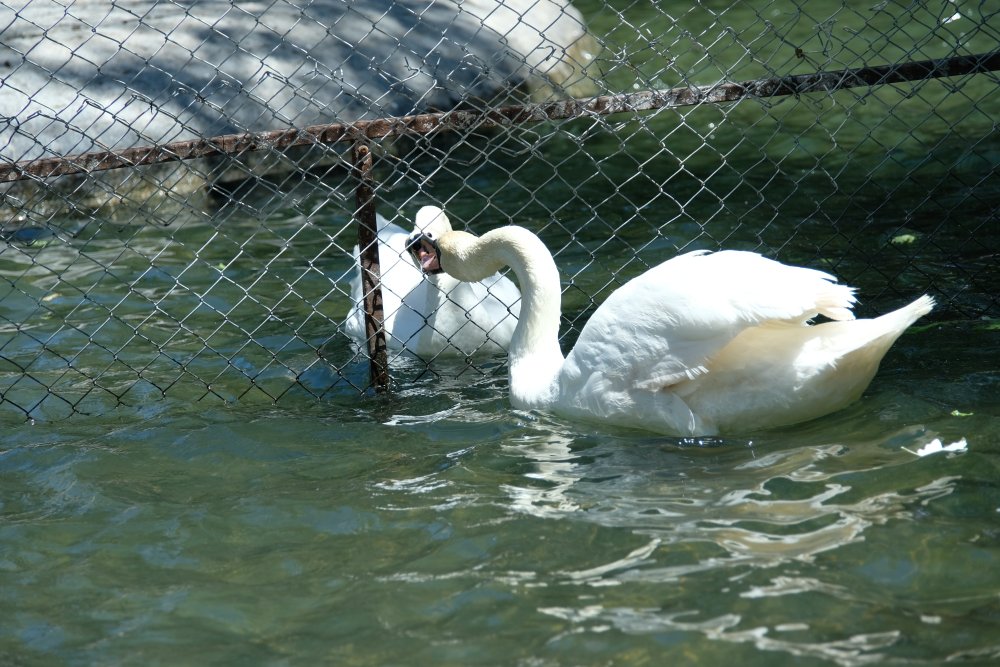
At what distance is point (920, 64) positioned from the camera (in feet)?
16.4

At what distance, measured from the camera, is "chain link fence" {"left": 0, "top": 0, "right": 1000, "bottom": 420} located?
537 cm

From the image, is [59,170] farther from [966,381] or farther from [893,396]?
[966,381]

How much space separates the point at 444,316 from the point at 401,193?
2.88m

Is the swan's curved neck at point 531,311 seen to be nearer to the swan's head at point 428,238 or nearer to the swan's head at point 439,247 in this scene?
the swan's head at point 439,247

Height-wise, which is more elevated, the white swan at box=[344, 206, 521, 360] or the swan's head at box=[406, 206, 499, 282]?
the swan's head at box=[406, 206, 499, 282]

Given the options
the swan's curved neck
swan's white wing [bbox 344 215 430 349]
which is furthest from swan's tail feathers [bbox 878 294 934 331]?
swan's white wing [bbox 344 215 430 349]

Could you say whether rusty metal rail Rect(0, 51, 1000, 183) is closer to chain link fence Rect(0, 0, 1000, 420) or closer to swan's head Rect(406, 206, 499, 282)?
chain link fence Rect(0, 0, 1000, 420)

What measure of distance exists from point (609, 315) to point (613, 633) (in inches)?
61.6

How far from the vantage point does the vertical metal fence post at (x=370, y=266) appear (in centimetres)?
502

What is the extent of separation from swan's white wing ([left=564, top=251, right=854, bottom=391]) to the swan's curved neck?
0.46 m

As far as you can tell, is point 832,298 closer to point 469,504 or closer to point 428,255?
point 469,504

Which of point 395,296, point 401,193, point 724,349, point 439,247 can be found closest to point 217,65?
point 401,193

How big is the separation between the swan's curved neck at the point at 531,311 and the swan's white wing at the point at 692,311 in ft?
1.51

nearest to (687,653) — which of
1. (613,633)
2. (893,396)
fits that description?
(613,633)
